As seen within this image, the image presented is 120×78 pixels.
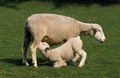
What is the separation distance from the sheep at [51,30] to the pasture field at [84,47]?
0.66 m

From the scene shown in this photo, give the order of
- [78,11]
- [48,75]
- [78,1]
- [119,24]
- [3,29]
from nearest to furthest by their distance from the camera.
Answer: [48,75], [3,29], [119,24], [78,11], [78,1]

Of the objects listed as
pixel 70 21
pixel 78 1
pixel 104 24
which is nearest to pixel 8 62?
pixel 70 21

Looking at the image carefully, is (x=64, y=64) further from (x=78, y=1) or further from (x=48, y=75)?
(x=78, y=1)

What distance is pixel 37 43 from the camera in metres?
10.8

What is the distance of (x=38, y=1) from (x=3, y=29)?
14261 mm

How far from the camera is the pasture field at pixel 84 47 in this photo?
9914mm

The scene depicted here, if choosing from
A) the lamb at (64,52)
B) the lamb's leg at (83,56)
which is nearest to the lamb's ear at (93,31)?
the lamb at (64,52)

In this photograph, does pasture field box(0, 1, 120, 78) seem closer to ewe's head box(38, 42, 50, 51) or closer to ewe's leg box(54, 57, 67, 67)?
ewe's leg box(54, 57, 67, 67)

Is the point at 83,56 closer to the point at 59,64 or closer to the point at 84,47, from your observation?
the point at 59,64

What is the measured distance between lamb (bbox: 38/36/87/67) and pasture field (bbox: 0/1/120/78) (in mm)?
229

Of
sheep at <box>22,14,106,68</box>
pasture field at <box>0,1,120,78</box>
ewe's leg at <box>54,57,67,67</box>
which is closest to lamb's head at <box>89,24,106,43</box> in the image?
sheep at <box>22,14,106,68</box>

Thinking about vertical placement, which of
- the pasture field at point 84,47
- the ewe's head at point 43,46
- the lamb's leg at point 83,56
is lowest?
the pasture field at point 84,47

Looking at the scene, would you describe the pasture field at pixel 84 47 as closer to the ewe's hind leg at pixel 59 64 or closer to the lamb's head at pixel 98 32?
the ewe's hind leg at pixel 59 64

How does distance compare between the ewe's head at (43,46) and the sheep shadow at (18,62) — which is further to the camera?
the sheep shadow at (18,62)
